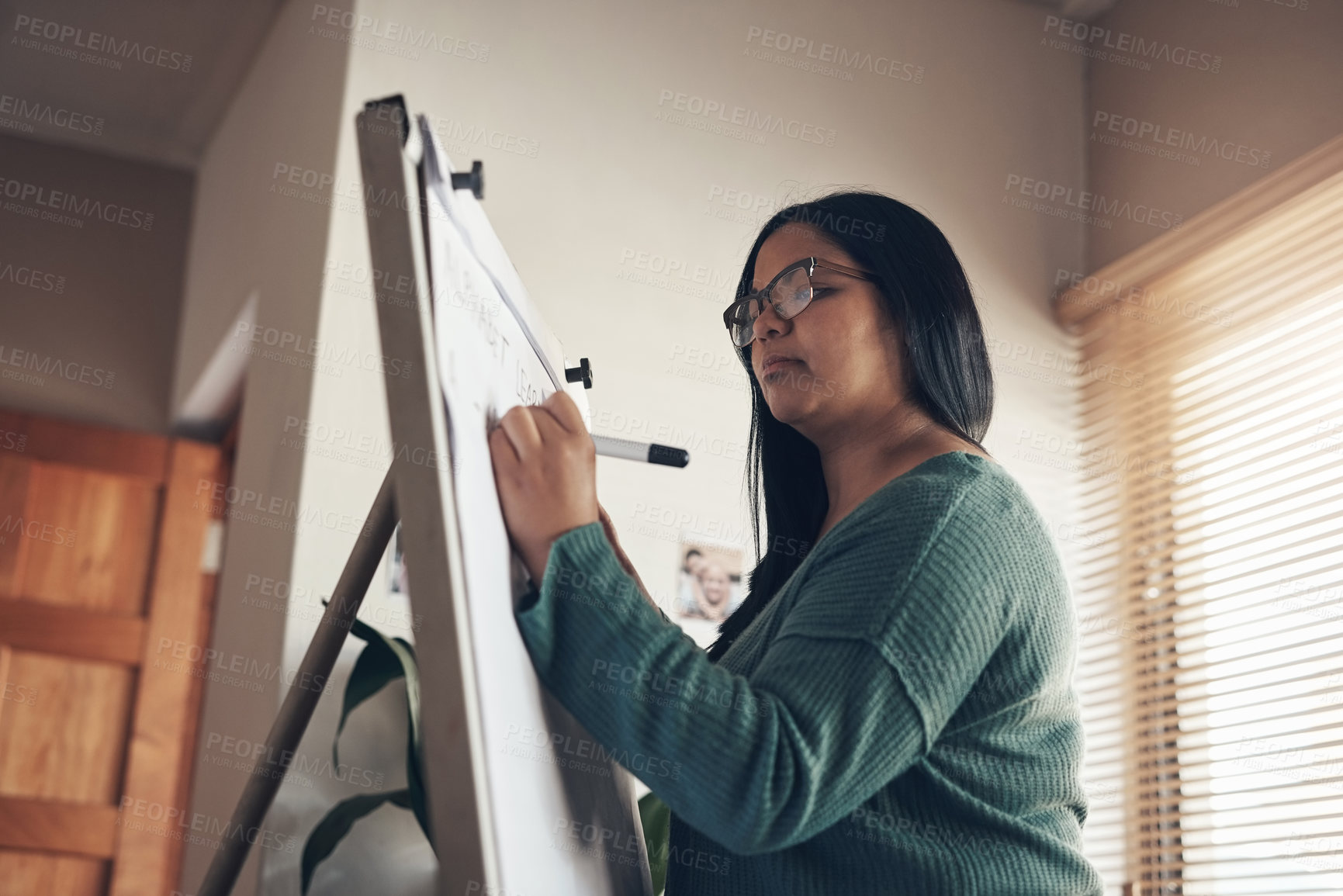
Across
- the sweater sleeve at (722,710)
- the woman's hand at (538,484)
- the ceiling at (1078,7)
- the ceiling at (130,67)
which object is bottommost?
the sweater sleeve at (722,710)

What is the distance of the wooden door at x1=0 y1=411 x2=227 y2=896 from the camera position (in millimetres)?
2545

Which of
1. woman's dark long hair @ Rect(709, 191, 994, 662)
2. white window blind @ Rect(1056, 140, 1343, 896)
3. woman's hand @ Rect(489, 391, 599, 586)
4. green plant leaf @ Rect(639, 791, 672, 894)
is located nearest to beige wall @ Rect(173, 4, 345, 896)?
green plant leaf @ Rect(639, 791, 672, 894)

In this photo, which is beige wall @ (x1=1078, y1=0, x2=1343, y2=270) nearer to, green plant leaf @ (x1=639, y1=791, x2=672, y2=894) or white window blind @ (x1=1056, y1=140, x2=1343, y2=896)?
white window blind @ (x1=1056, y1=140, x2=1343, y2=896)

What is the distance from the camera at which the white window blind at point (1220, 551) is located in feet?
6.89

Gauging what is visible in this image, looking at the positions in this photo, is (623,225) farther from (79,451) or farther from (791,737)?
(791,737)

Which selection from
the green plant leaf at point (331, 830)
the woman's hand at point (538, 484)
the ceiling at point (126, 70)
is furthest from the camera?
the ceiling at point (126, 70)

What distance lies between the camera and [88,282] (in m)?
3.26

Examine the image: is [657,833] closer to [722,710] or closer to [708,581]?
[708,581]

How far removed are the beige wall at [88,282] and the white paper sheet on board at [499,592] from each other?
2615 millimetres

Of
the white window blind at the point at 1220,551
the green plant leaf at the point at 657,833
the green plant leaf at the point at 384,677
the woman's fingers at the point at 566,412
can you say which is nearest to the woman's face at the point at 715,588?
the green plant leaf at the point at 657,833

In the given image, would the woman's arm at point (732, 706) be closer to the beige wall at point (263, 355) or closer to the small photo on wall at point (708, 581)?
the beige wall at point (263, 355)

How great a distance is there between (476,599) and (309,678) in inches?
14.2

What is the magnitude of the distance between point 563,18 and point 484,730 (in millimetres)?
→ 2175

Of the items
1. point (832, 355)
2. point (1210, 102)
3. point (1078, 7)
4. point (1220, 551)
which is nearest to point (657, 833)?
point (832, 355)
